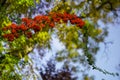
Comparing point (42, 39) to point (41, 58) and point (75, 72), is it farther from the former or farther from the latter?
point (75, 72)

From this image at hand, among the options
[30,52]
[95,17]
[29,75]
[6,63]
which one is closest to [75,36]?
[95,17]

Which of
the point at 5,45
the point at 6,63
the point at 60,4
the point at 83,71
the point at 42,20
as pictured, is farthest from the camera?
the point at 83,71

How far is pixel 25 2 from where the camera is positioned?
523 inches

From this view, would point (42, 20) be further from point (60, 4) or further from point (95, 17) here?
point (95, 17)

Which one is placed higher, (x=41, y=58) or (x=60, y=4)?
(x=60, y=4)

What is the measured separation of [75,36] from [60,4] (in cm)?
170

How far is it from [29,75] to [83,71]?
172 inches

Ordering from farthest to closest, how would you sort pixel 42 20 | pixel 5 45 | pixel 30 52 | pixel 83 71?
pixel 83 71, pixel 30 52, pixel 5 45, pixel 42 20

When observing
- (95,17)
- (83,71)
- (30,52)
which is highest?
(95,17)

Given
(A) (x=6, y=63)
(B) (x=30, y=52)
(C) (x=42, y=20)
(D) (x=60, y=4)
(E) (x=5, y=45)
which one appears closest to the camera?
(C) (x=42, y=20)

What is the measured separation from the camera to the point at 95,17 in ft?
57.4

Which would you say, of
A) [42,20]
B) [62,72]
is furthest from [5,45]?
[62,72]

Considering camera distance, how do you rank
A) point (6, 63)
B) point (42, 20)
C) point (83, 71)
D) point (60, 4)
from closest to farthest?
point (42, 20), point (6, 63), point (60, 4), point (83, 71)

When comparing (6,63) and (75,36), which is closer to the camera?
(6,63)
